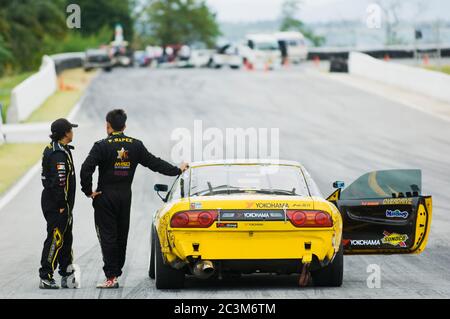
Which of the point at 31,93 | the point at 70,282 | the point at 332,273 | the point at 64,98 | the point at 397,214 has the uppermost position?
the point at 397,214

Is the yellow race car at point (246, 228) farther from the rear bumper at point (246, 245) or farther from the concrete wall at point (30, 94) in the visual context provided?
the concrete wall at point (30, 94)

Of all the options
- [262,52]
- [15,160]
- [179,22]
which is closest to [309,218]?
[15,160]

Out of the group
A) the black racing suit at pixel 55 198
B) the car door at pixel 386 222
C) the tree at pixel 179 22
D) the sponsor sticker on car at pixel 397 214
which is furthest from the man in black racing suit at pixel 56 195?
the tree at pixel 179 22

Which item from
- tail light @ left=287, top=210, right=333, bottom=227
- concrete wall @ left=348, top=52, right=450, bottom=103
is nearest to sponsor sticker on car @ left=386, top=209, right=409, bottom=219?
tail light @ left=287, top=210, right=333, bottom=227

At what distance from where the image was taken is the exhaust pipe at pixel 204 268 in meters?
9.16

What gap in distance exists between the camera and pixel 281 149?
84.3 feet

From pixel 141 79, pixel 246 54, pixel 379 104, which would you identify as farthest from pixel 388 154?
pixel 246 54

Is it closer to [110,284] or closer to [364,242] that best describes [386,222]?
[364,242]

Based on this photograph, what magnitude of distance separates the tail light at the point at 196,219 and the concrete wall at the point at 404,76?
27181mm

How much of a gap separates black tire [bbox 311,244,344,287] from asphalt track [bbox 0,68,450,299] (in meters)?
0.11

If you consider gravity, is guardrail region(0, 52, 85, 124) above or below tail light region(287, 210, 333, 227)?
below

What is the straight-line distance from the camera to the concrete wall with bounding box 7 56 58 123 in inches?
1264

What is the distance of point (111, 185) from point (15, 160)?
14.0m

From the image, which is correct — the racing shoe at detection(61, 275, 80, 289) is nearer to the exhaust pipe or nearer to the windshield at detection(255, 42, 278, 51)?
the exhaust pipe
